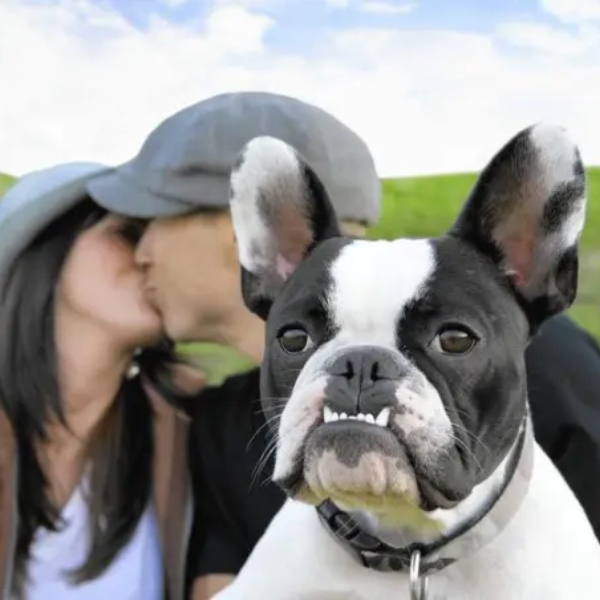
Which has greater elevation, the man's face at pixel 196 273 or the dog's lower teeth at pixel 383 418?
the dog's lower teeth at pixel 383 418

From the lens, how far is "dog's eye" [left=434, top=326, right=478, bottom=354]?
0.96 metres

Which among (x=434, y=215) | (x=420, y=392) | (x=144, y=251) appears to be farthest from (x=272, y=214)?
(x=434, y=215)

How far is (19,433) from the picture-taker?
4.97ft

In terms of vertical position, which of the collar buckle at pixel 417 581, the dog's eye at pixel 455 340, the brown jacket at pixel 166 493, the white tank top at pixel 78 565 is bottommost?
the white tank top at pixel 78 565

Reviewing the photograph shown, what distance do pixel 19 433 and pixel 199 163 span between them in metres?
0.38

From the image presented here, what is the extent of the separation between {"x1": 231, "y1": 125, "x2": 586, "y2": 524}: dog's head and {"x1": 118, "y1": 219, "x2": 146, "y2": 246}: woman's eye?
38 centimetres

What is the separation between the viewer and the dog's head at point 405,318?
92 cm

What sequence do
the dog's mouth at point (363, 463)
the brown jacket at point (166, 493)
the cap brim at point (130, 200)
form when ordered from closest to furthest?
the dog's mouth at point (363, 463) < the cap brim at point (130, 200) < the brown jacket at point (166, 493)

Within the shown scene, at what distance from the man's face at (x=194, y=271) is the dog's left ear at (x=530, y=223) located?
412mm

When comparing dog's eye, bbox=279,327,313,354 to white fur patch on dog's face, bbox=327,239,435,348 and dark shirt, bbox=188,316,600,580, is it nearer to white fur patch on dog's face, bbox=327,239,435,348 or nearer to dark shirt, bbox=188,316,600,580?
white fur patch on dog's face, bbox=327,239,435,348

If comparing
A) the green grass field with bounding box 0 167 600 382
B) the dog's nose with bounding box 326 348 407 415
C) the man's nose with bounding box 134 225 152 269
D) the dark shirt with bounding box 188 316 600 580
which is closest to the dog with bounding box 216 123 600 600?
the dog's nose with bounding box 326 348 407 415

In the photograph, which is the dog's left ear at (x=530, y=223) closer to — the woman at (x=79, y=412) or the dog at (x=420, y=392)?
the dog at (x=420, y=392)

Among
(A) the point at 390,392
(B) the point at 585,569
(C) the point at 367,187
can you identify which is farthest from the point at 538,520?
(C) the point at 367,187

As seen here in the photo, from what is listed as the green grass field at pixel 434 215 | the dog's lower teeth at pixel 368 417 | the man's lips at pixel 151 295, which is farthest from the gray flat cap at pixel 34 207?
the dog's lower teeth at pixel 368 417
